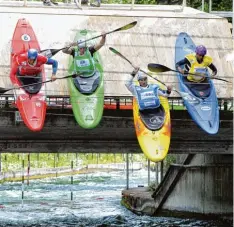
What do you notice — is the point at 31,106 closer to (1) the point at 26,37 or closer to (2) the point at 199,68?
(1) the point at 26,37

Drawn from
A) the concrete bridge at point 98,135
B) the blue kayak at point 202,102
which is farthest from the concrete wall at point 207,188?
the blue kayak at point 202,102

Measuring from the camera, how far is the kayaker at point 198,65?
2248 centimetres

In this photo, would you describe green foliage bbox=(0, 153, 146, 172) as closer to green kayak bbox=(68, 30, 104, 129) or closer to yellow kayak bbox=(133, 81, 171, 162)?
green kayak bbox=(68, 30, 104, 129)

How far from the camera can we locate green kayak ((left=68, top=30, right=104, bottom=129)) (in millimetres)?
21219

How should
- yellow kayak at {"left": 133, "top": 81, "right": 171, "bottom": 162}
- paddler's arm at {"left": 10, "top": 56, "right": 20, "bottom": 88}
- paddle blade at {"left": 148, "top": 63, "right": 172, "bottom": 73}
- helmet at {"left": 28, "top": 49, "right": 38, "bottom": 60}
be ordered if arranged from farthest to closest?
paddle blade at {"left": 148, "top": 63, "right": 172, "bottom": 73} < paddler's arm at {"left": 10, "top": 56, "right": 20, "bottom": 88} < helmet at {"left": 28, "top": 49, "right": 38, "bottom": 60} < yellow kayak at {"left": 133, "top": 81, "right": 171, "bottom": 162}

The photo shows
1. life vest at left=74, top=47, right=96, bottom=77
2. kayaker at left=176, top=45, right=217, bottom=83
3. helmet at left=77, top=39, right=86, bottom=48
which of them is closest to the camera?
life vest at left=74, top=47, right=96, bottom=77

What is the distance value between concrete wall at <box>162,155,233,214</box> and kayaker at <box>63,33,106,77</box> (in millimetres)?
5668

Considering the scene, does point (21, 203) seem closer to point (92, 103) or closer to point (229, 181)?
point (229, 181)

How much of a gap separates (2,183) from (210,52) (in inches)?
779

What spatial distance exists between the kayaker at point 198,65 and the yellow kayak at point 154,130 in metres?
1.19

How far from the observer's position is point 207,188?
88.0 ft

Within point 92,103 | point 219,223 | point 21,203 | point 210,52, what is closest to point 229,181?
point 219,223

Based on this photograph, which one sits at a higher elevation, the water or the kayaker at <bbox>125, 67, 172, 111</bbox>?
the kayaker at <bbox>125, 67, 172, 111</bbox>

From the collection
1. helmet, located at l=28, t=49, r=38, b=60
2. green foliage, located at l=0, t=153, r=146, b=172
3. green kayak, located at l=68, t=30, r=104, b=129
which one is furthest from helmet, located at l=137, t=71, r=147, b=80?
green foliage, located at l=0, t=153, r=146, b=172
